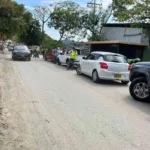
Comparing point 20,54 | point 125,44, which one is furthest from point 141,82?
point 20,54

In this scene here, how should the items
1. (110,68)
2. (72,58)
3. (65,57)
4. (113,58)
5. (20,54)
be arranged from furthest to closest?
(20,54) → (65,57) → (72,58) → (113,58) → (110,68)

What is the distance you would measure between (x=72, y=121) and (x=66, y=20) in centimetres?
4906

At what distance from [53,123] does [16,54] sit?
2527 centimetres

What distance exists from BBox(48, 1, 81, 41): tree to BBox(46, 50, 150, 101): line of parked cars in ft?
120

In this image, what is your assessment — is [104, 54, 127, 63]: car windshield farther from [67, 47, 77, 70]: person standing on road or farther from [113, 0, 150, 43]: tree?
[113, 0, 150, 43]: tree

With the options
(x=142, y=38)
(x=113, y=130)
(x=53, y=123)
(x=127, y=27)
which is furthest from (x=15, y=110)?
(x=127, y=27)

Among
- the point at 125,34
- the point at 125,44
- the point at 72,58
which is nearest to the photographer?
the point at 72,58

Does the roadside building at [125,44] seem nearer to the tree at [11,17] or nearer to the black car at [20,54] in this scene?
the black car at [20,54]

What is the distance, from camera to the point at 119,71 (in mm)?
14938

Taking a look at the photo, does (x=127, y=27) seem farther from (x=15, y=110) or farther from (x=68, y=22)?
(x=15, y=110)

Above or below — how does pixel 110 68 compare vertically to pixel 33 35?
below

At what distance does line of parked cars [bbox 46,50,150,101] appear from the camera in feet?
34.5

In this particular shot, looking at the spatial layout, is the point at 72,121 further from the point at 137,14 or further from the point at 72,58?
the point at 137,14

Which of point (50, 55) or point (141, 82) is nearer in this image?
point (141, 82)
